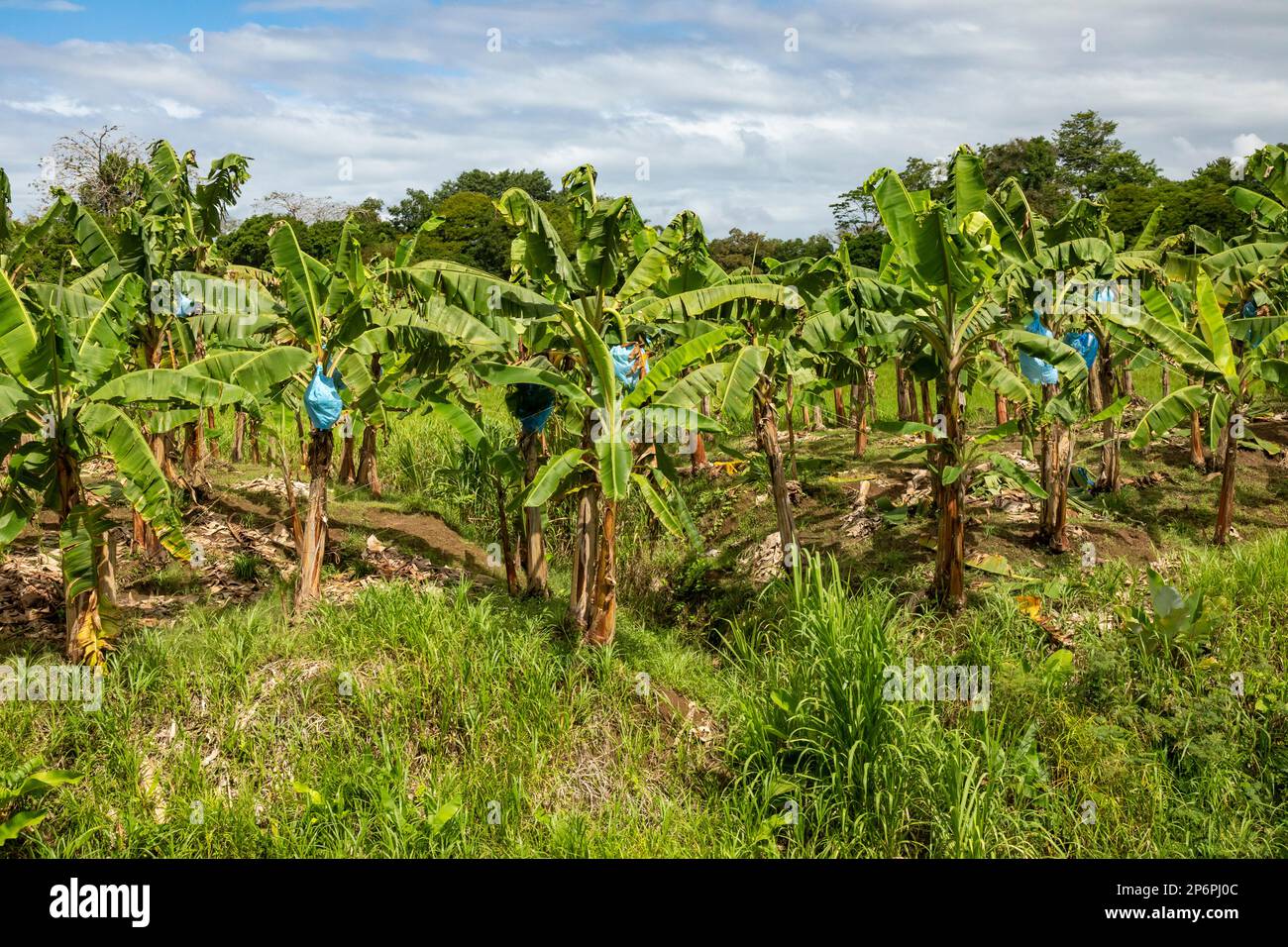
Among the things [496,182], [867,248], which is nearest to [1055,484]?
[867,248]

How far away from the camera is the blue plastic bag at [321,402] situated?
267 inches

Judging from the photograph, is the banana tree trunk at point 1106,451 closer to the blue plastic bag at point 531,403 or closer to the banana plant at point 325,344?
the blue plastic bag at point 531,403

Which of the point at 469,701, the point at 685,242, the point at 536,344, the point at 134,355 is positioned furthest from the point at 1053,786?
the point at 134,355

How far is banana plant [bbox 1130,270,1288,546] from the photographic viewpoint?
26.9 feet

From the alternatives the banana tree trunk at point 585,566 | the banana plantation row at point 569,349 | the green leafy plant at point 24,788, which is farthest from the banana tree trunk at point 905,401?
the green leafy plant at point 24,788

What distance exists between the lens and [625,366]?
798 centimetres

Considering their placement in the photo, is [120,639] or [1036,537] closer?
[120,639]

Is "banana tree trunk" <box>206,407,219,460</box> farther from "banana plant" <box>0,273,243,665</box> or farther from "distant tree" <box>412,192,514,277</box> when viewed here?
"distant tree" <box>412,192,514,277</box>

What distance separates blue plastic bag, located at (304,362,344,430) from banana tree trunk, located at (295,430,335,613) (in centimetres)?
38

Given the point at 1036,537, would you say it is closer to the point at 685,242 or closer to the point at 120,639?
the point at 685,242

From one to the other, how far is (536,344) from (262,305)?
2.12m

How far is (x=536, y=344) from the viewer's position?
7074 millimetres

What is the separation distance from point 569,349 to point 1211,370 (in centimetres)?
538

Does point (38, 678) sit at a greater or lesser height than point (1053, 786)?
greater
